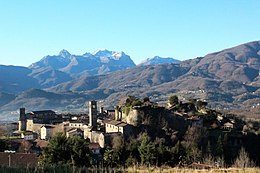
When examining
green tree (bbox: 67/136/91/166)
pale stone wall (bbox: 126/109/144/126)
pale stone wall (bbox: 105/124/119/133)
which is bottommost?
green tree (bbox: 67/136/91/166)

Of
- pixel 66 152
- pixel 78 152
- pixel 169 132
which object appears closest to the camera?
pixel 78 152

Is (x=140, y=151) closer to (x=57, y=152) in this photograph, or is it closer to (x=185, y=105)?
(x=57, y=152)

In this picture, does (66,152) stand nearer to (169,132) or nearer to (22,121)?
(169,132)

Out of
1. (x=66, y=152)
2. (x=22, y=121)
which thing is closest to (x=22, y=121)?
(x=22, y=121)

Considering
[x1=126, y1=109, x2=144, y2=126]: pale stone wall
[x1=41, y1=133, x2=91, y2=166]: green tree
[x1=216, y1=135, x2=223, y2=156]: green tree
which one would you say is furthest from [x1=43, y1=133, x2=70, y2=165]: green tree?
[x1=126, y1=109, x2=144, y2=126]: pale stone wall

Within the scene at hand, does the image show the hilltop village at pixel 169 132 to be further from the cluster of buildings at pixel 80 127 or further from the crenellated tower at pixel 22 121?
the crenellated tower at pixel 22 121

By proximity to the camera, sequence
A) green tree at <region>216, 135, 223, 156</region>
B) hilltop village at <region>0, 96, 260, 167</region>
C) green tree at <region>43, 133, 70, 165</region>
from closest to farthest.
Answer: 1. green tree at <region>43, 133, 70, 165</region>
2. hilltop village at <region>0, 96, 260, 167</region>
3. green tree at <region>216, 135, 223, 156</region>

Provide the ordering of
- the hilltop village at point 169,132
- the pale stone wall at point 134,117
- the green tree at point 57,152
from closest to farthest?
1. the green tree at point 57,152
2. the hilltop village at point 169,132
3. the pale stone wall at point 134,117

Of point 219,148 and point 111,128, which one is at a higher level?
point 111,128

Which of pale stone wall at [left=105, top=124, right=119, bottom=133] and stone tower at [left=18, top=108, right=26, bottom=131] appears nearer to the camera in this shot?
pale stone wall at [left=105, top=124, right=119, bottom=133]

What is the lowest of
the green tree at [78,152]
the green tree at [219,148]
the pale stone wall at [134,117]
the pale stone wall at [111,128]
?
the green tree at [219,148]

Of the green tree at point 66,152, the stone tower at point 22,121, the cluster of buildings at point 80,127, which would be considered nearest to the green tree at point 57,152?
the green tree at point 66,152

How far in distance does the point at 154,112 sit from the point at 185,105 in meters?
6.32

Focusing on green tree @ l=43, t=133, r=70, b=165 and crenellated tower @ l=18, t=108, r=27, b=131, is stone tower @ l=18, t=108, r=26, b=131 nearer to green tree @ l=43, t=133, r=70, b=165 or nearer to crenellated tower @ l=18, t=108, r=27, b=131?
crenellated tower @ l=18, t=108, r=27, b=131
